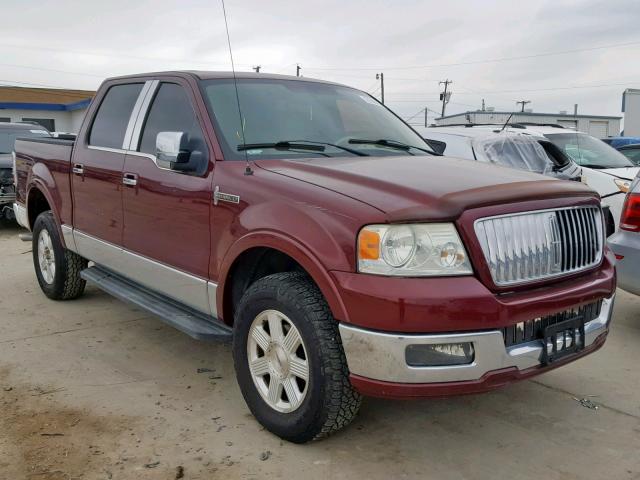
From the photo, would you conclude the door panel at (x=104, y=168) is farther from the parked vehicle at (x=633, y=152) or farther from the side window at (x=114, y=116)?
the parked vehicle at (x=633, y=152)

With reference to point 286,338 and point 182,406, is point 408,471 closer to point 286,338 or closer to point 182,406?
point 286,338

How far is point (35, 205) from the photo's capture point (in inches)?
244

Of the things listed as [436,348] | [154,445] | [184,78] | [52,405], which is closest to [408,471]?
[436,348]

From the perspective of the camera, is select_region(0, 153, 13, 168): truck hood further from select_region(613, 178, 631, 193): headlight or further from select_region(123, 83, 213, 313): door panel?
select_region(613, 178, 631, 193): headlight

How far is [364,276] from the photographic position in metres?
2.72

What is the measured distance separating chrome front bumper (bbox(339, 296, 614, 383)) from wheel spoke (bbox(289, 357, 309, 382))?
0.31 metres

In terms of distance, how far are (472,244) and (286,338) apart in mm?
1019

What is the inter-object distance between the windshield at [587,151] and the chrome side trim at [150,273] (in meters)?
6.28

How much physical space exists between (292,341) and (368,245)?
0.68 metres

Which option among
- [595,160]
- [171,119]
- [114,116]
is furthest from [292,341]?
[595,160]

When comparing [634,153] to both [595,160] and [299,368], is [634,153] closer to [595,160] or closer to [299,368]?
[595,160]

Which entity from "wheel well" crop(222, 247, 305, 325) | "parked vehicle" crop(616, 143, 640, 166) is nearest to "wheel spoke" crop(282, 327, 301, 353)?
"wheel well" crop(222, 247, 305, 325)

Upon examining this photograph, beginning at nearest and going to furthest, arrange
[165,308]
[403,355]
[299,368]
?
[403,355], [299,368], [165,308]

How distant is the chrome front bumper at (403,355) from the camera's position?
104 inches
